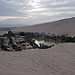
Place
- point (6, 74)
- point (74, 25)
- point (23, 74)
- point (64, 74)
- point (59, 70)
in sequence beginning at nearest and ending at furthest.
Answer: point (6, 74) → point (23, 74) → point (64, 74) → point (59, 70) → point (74, 25)

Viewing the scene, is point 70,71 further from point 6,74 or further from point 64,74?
point 6,74

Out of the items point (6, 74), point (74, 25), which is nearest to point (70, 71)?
point (6, 74)

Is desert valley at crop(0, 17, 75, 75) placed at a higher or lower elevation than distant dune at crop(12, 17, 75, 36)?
lower

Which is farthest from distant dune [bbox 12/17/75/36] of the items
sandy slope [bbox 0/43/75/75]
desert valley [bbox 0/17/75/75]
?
sandy slope [bbox 0/43/75/75]

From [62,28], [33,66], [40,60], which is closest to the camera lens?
[33,66]

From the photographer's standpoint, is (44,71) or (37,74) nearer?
(37,74)

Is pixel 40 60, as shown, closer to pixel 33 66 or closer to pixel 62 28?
pixel 33 66

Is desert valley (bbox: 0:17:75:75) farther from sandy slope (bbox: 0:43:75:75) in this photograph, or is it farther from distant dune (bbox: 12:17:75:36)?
distant dune (bbox: 12:17:75:36)

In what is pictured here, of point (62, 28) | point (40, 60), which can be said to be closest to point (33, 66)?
point (40, 60)

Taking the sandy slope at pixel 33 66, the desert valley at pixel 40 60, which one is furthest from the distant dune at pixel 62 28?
the sandy slope at pixel 33 66

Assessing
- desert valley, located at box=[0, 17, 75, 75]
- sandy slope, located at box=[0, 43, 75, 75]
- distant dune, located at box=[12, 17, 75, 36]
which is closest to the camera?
sandy slope, located at box=[0, 43, 75, 75]

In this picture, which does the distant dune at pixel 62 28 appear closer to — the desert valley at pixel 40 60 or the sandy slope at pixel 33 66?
the desert valley at pixel 40 60
